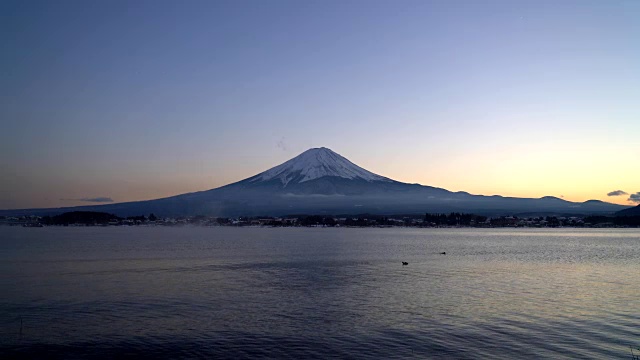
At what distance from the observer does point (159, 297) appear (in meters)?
32.2

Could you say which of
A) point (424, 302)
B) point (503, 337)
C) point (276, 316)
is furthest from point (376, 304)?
point (503, 337)

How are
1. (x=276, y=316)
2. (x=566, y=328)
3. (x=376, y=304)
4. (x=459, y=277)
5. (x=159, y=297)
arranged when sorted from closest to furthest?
(x=566, y=328), (x=276, y=316), (x=376, y=304), (x=159, y=297), (x=459, y=277)

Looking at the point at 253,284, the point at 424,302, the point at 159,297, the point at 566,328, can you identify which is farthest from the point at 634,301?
the point at 159,297

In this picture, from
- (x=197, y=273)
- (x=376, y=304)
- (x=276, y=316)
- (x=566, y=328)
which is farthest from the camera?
(x=197, y=273)

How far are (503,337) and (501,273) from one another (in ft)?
86.6

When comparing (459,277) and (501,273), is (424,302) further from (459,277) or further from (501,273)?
(501,273)

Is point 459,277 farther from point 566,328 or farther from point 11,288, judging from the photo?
point 11,288

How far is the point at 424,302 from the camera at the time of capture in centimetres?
3014

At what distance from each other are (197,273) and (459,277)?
887 inches

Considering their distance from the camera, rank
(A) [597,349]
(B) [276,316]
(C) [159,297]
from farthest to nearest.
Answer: (C) [159,297], (B) [276,316], (A) [597,349]

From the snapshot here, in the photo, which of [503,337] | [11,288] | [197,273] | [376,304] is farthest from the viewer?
[197,273]

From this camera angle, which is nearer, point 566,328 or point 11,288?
point 566,328

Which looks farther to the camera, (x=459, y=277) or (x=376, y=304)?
(x=459, y=277)

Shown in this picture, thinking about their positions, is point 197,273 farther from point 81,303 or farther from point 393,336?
point 393,336
